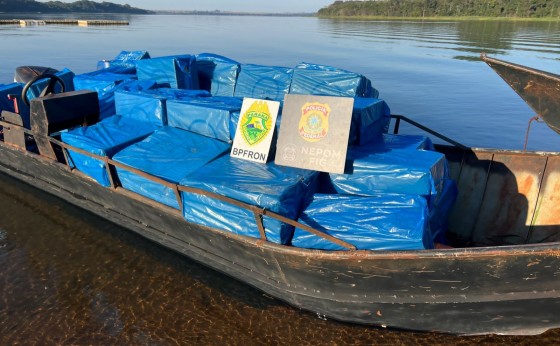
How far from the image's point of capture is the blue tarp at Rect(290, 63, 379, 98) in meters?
8.46

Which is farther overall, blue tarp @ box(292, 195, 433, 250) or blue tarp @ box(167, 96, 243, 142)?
blue tarp @ box(167, 96, 243, 142)

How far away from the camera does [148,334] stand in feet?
18.4

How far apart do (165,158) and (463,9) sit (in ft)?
366

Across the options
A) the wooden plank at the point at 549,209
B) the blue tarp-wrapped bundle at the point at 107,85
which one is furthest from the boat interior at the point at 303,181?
the blue tarp-wrapped bundle at the point at 107,85

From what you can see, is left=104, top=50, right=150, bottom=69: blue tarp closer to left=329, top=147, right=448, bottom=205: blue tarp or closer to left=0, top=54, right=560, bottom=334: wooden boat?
left=0, top=54, right=560, bottom=334: wooden boat

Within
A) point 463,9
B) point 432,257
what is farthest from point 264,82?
point 463,9

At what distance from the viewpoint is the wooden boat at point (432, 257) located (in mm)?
4434

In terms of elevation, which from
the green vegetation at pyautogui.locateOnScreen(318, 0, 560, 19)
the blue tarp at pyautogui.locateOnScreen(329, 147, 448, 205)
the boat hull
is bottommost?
the boat hull

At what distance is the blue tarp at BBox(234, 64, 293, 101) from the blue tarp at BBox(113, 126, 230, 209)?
3.16 meters

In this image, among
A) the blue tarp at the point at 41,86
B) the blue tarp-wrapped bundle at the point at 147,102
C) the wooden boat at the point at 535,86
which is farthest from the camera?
the blue tarp at the point at 41,86

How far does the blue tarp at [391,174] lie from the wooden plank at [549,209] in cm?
234

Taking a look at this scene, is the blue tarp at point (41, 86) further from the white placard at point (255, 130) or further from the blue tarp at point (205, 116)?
the white placard at point (255, 130)

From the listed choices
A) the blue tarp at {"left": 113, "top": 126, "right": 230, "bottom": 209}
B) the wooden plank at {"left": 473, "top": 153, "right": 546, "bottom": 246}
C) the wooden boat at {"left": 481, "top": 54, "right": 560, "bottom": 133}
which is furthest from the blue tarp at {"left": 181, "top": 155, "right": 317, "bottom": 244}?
the wooden plank at {"left": 473, "top": 153, "right": 546, "bottom": 246}

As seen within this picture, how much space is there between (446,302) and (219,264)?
3.45 m
